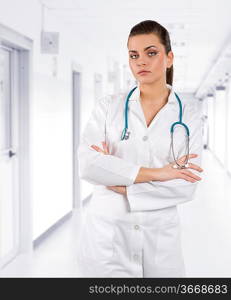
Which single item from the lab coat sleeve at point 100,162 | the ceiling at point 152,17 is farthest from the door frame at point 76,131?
the lab coat sleeve at point 100,162

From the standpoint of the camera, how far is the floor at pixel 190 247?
3430 millimetres

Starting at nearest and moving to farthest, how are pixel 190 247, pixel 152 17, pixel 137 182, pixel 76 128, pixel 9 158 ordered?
1. pixel 137 182
2. pixel 9 158
3. pixel 190 247
4. pixel 152 17
5. pixel 76 128

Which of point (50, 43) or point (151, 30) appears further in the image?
point (50, 43)

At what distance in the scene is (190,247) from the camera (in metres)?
4.06

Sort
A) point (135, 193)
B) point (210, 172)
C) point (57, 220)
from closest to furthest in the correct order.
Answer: point (135, 193) → point (57, 220) → point (210, 172)

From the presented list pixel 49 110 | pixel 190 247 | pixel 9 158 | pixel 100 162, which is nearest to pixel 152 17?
pixel 49 110

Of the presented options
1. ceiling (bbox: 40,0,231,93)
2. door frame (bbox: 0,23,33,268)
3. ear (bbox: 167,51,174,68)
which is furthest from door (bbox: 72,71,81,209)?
ear (bbox: 167,51,174,68)

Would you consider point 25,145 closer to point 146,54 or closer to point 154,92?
point 154,92

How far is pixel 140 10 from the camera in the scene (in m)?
4.34

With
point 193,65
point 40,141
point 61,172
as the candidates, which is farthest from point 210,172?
point 40,141

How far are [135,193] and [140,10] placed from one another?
335 cm

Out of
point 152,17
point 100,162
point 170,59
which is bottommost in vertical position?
point 100,162

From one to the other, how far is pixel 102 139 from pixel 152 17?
11.6ft
